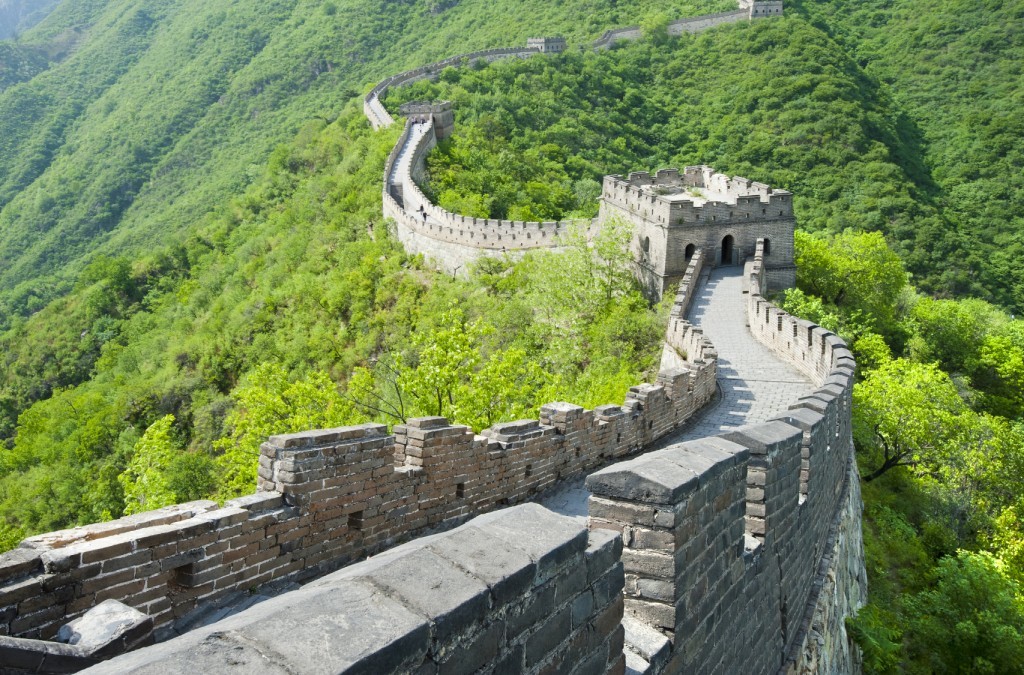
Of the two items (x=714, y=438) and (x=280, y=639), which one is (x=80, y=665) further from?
(x=714, y=438)

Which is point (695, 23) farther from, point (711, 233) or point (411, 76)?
point (711, 233)

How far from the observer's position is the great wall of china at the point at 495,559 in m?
2.03

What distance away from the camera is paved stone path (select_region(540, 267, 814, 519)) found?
9258mm

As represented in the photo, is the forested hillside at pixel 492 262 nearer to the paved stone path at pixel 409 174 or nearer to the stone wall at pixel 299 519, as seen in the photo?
the paved stone path at pixel 409 174

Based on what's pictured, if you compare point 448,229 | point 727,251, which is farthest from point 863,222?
point 448,229

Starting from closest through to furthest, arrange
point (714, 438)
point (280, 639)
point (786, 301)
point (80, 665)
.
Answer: point (280, 639) → point (80, 665) → point (714, 438) → point (786, 301)

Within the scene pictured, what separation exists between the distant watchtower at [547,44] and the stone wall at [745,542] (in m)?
69.2

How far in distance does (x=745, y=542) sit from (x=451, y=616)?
3.37m

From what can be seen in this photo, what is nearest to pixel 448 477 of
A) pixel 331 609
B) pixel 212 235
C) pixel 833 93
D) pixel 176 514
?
pixel 176 514

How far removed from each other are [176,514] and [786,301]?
777 inches

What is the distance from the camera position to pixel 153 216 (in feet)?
242

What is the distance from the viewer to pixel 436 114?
51.1m

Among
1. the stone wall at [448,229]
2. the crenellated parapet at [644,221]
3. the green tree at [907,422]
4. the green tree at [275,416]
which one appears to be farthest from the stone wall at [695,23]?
the green tree at [275,416]

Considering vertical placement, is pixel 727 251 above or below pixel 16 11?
below
